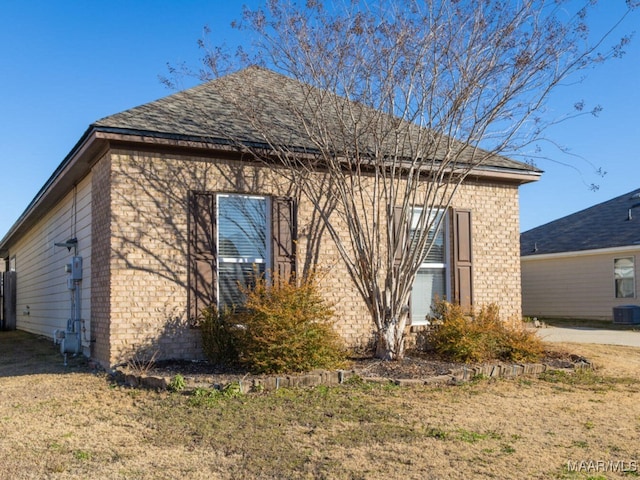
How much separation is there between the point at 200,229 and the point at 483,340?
4.60 meters

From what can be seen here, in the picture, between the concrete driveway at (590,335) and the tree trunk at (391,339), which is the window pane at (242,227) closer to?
the tree trunk at (391,339)

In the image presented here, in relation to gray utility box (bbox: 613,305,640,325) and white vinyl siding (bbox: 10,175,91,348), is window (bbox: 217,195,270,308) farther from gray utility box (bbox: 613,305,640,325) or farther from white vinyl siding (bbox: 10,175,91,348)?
gray utility box (bbox: 613,305,640,325)

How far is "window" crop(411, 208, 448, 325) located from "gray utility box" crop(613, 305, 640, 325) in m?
9.70

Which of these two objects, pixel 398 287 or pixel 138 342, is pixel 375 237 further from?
pixel 138 342

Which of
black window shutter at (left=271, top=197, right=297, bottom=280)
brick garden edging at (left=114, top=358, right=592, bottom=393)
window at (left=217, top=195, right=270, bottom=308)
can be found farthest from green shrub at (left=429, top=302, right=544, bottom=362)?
window at (left=217, top=195, right=270, bottom=308)

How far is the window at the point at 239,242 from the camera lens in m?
10.1

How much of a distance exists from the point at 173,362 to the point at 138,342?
0.57 m

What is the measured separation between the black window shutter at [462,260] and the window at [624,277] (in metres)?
11.1

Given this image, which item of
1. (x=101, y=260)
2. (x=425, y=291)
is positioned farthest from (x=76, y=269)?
(x=425, y=291)

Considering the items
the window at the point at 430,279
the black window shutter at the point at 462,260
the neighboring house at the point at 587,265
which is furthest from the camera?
the neighboring house at the point at 587,265

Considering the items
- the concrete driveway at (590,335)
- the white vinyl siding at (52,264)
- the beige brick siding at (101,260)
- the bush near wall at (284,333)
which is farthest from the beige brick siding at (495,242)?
the white vinyl siding at (52,264)

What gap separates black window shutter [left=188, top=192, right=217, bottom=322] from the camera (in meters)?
9.68

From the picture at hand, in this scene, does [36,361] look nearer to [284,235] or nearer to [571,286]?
[284,235]

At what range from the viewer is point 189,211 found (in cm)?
977
